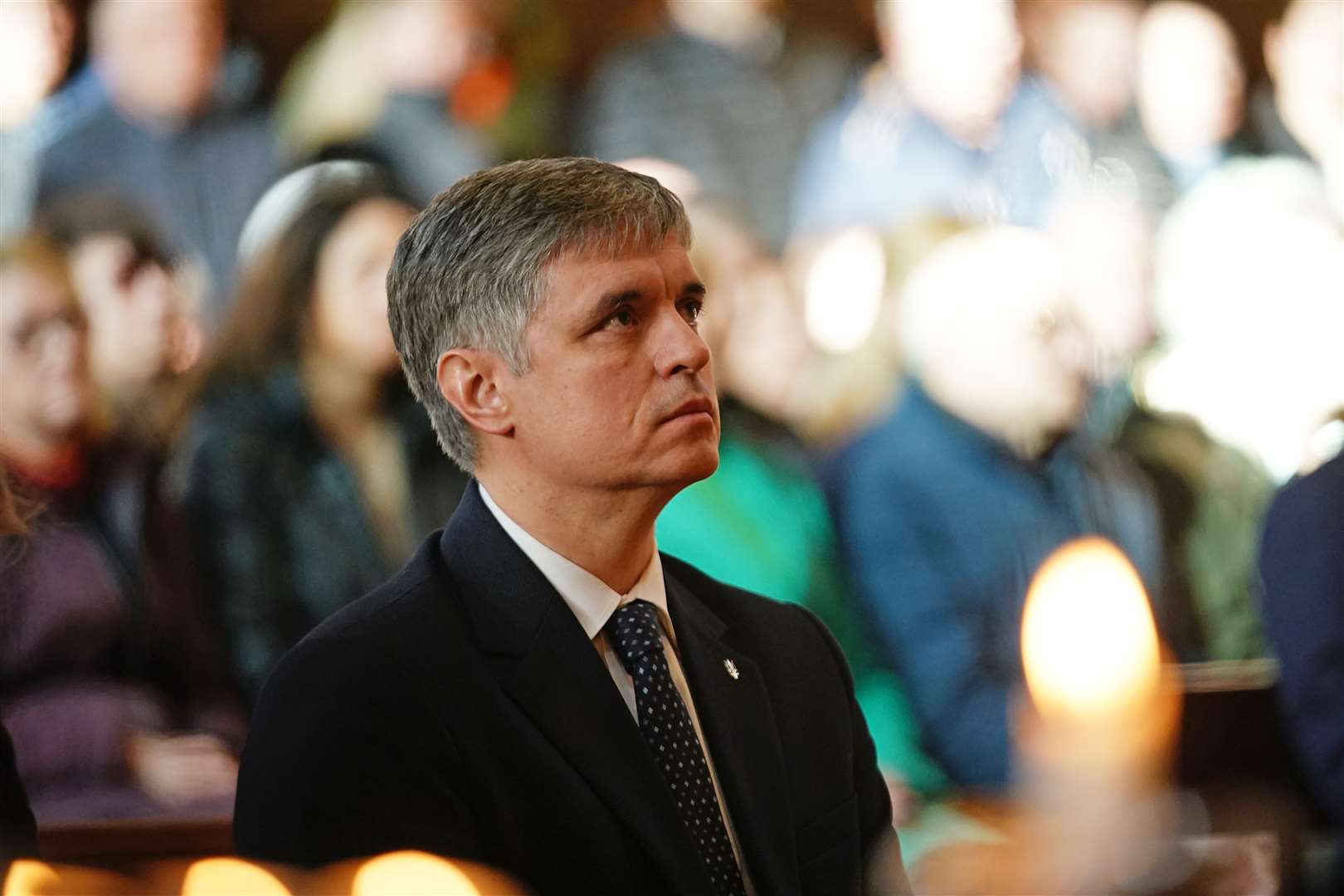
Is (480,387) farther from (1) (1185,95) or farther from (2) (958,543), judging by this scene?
(1) (1185,95)

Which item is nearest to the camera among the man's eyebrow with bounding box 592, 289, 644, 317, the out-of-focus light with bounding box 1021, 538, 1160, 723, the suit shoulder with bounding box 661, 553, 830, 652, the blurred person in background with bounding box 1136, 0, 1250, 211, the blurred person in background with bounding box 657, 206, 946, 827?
the out-of-focus light with bounding box 1021, 538, 1160, 723

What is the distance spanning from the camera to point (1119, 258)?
13.6ft

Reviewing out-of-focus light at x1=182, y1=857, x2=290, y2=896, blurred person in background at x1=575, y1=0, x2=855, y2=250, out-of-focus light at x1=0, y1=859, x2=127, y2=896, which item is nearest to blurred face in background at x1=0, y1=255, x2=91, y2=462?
blurred person in background at x1=575, y1=0, x2=855, y2=250

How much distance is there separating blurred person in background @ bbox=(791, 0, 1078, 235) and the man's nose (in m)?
2.05

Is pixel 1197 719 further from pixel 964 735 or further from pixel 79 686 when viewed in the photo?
pixel 79 686

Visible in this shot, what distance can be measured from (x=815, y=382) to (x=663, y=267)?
2038mm

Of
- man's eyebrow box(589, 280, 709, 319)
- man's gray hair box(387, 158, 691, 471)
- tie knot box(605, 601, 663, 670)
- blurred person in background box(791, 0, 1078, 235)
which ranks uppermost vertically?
blurred person in background box(791, 0, 1078, 235)

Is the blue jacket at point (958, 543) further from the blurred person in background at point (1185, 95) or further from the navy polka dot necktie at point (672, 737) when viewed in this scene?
the navy polka dot necktie at point (672, 737)

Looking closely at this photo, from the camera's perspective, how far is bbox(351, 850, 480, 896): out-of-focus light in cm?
130

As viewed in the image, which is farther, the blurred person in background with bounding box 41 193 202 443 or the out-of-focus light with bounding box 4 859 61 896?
the blurred person in background with bounding box 41 193 202 443

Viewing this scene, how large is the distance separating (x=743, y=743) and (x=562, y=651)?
27cm

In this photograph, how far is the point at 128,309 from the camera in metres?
3.52

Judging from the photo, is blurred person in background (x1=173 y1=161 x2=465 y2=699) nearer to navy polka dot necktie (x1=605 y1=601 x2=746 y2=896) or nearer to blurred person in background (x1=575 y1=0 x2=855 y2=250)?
blurred person in background (x1=575 y1=0 x2=855 y2=250)

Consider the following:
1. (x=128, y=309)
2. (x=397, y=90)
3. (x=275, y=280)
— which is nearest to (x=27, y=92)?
(x=128, y=309)
